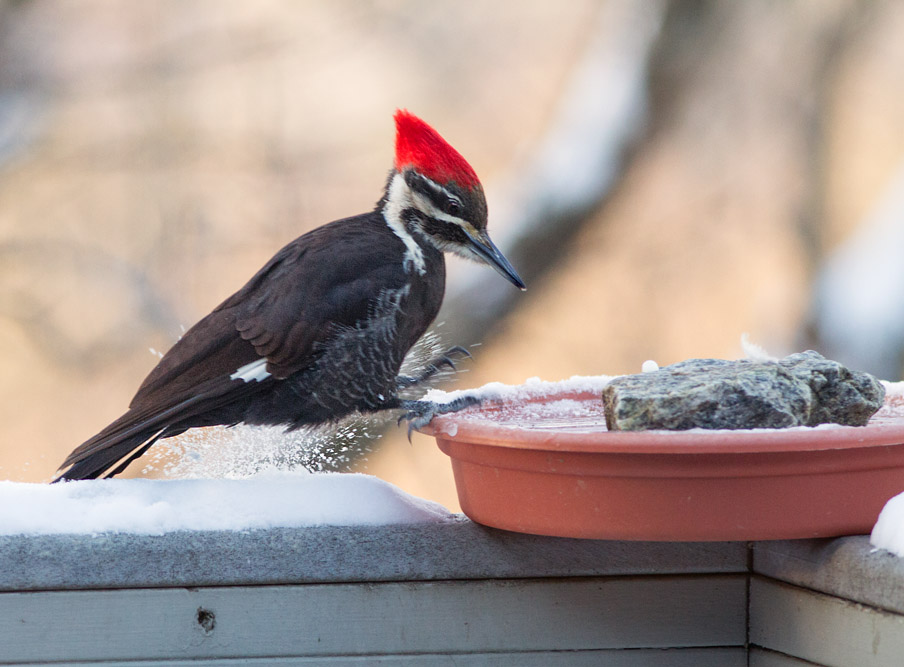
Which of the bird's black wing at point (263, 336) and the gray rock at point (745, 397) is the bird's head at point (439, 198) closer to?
the bird's black wing at point (263, 336)

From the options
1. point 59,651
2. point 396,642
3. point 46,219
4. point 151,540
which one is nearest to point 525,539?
point 396,642

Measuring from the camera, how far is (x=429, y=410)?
1747 mm

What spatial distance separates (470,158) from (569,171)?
3.35 feet

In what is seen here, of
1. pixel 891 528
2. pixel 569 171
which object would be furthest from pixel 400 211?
pixel 569 171

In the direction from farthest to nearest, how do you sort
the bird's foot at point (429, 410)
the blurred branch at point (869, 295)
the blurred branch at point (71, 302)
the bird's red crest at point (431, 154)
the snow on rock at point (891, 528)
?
the blurred branch at point (71, 302) → the blurred branch at point (869, 295) → the bird's red crest at point (431, 154) → the bird's foot at point (429, 410) → the snow on rock at point (891, 528)

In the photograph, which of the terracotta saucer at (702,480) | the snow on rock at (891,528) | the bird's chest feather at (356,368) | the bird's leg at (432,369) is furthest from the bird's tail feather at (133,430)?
the snow on rock at (891,528)

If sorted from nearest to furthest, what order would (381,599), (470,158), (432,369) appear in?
(381,599), (432,369), (470,158)

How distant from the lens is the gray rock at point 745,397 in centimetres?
124

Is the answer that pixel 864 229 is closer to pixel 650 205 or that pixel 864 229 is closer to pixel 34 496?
pixel 650 205

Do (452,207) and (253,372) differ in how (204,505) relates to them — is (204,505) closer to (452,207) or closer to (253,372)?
(253,372)

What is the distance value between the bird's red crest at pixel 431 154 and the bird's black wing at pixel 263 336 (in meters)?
0.17

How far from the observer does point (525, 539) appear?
4.63ft

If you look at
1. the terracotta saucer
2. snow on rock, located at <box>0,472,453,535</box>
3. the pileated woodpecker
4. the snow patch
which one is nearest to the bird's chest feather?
the pileated woodpecker

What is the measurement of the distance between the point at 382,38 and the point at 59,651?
3896 mm
